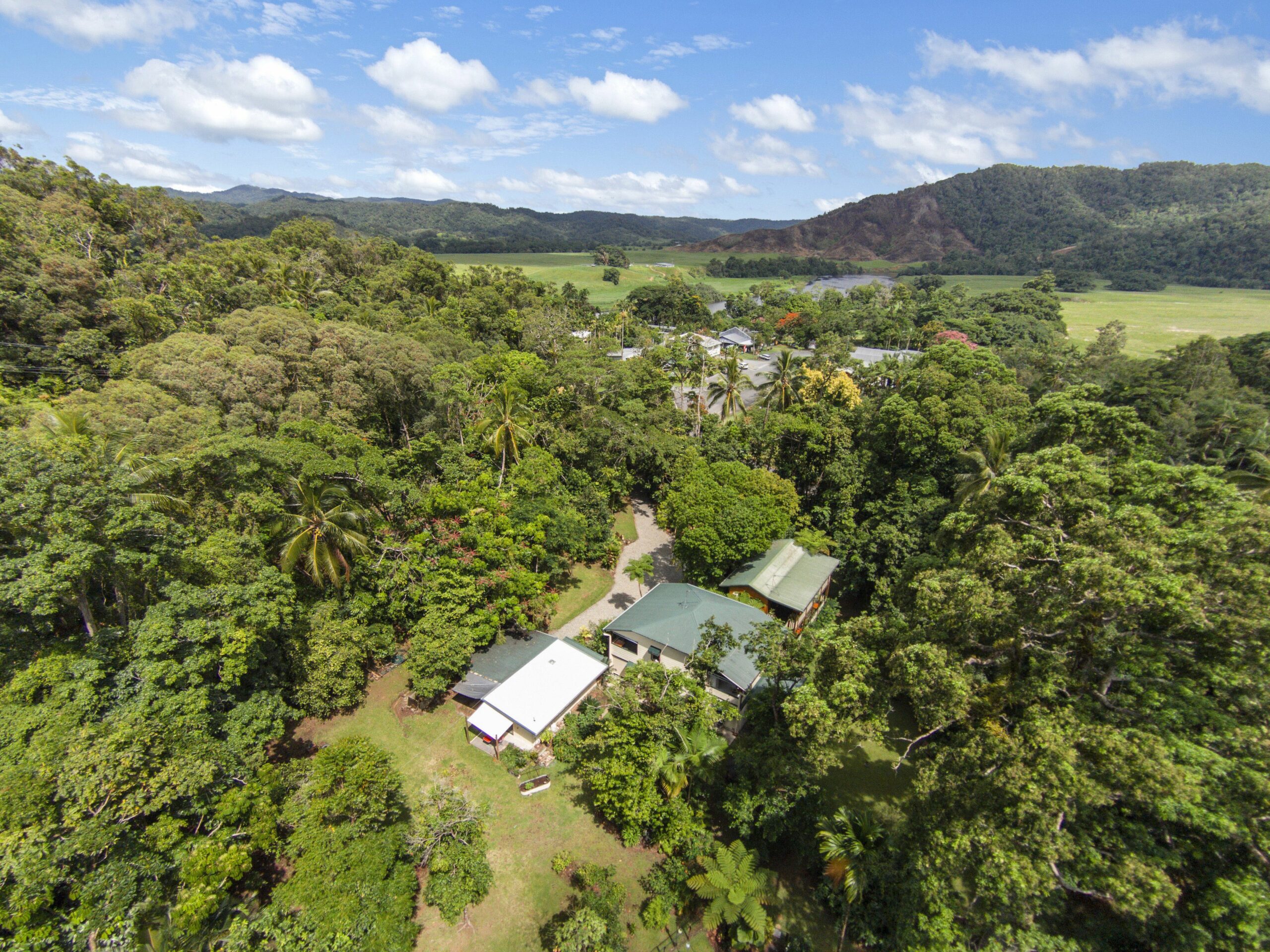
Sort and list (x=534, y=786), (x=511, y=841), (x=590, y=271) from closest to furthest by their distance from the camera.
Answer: (x=511, y=841), (x=534, y=786), (x=590, y=271)

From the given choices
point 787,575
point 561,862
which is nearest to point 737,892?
point 561,862

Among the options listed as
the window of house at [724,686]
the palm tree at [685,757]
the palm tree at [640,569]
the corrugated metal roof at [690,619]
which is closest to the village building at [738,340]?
the palm tree at [640,569]

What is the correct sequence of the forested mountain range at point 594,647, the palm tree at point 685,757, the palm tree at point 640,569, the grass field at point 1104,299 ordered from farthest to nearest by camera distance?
the grass field at point 1104,299, the palm tree at point 640,569, the palm tree at point 685,757, the forested mountain range at point 594,647

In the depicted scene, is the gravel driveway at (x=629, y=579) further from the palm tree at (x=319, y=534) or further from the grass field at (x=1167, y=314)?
the grass field at (x=1167, y=314)

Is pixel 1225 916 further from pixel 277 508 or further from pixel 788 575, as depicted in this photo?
pixel 277 508

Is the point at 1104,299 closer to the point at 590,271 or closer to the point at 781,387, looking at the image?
the point at 781,387

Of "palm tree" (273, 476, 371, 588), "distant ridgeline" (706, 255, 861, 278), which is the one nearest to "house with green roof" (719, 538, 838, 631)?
"palm tree" (273, 476, 371, 588)
